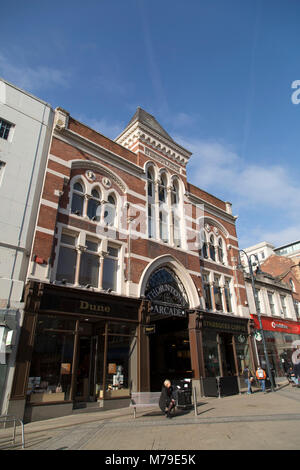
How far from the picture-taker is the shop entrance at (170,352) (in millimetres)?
20375

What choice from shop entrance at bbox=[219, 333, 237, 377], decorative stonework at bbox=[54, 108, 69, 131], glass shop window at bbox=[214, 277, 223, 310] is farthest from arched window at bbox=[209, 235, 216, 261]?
decorative stonework at bbox=[54, 108, 69, 131]

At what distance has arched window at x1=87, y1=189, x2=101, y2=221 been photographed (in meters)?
16.9

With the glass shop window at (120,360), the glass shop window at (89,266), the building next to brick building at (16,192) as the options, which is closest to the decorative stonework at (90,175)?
the building next to brick building at (16,192)

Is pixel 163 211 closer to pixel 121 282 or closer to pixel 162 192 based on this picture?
pixel 162 192

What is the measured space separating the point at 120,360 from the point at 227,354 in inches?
414

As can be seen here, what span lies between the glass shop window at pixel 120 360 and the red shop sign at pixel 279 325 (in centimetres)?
1352

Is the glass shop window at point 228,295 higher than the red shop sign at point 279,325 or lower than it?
higher

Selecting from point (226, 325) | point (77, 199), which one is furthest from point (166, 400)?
point (226, 325)

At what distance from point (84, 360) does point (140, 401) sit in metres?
3.42

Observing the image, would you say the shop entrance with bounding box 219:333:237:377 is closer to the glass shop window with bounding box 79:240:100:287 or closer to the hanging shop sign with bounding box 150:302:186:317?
the hanging shop sign with bounding box 150:302:186:317

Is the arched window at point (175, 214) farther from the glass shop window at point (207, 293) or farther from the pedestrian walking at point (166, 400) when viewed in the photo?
the pedestrian walking at point (166, 400)

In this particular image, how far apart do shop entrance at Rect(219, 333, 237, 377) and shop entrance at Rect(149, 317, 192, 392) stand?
8.37ft

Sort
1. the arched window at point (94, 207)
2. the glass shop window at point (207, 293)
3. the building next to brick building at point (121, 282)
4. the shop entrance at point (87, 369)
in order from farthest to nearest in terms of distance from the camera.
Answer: the glass shop window at point (207, 293)
the arched window at point (94, 207)
the shop entrance at point (87, 369)
the building next to brick building at point (121, 282)

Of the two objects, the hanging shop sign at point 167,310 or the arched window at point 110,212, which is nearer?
the hanging shop sign at point 167,310
